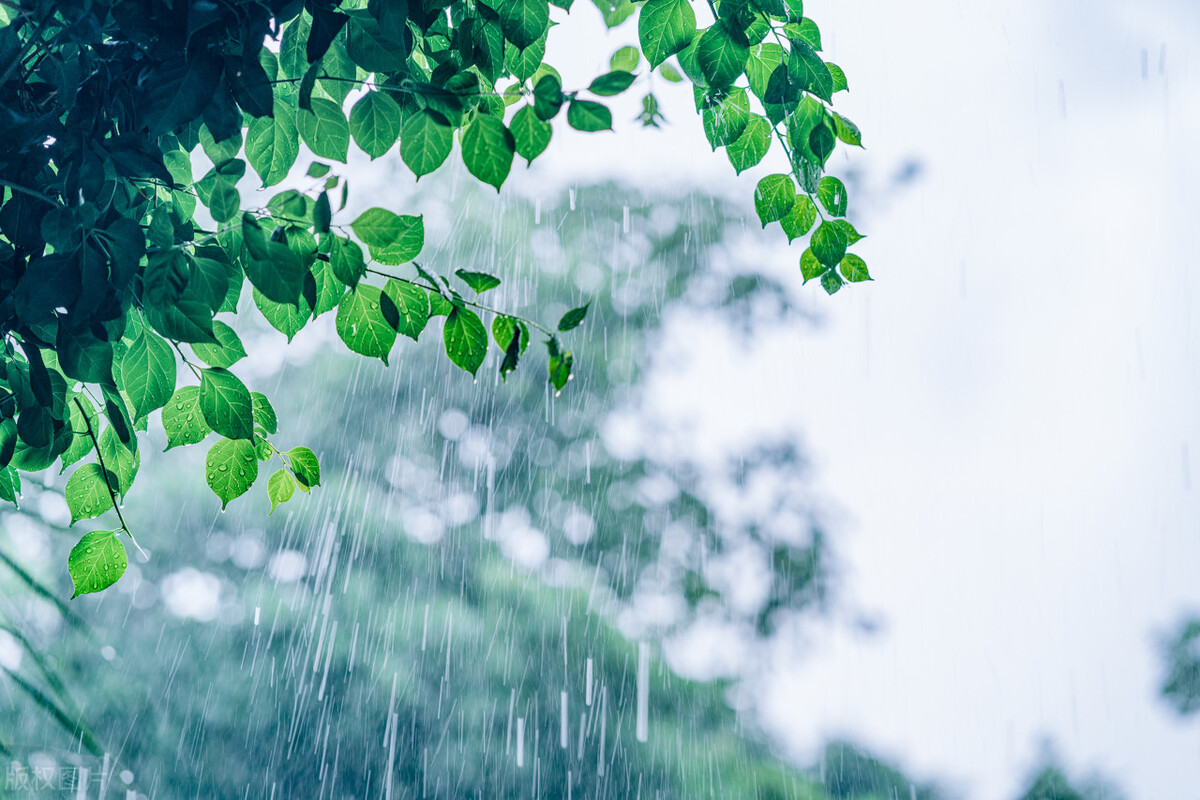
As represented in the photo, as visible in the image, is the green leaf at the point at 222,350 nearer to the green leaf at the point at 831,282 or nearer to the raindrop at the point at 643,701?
the green leaf at the point at 831,282

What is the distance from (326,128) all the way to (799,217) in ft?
1.00

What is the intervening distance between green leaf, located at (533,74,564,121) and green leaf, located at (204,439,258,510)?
0.26 m

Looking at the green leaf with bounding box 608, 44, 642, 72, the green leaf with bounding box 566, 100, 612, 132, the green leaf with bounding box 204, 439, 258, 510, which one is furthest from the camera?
the green leaf with bounding box 608, 44, 642, 72

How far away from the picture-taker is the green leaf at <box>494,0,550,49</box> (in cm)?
46

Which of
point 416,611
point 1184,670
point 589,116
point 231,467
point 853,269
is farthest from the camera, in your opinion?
point 1184,670

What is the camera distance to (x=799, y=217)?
1.94ft

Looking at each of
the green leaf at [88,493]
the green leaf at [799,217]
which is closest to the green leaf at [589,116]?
the green leaf at [799,217]

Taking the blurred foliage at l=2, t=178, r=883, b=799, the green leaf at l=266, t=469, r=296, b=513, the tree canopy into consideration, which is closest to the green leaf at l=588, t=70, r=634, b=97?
the tree canopy

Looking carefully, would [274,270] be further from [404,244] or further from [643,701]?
[643,701]

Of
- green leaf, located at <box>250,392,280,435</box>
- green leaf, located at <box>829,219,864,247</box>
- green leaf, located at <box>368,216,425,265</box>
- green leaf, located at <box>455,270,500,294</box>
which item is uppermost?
green leaf, located at <box>829,219,864,247</box>

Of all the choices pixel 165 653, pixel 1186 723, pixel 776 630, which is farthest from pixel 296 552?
pixel 1186 723

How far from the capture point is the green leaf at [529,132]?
426 mm

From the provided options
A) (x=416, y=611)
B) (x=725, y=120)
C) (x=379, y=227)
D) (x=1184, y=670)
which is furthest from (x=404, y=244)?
(x=1184, y=670)

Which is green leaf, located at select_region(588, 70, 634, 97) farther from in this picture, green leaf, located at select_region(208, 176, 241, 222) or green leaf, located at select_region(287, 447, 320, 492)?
green leaf, located at select_region(287, 447, 320, 492)
